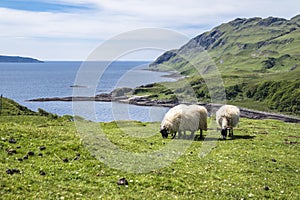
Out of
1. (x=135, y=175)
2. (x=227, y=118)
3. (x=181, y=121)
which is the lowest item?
(x=135, y=175)

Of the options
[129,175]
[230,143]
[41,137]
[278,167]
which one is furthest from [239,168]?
[41,137]

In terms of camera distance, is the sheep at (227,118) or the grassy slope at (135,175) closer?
the grassy slope at (135,175)

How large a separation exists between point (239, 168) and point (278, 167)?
297 cm

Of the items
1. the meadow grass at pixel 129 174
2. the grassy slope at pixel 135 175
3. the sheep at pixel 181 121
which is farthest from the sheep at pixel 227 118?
the grassy slope at pixel 135 175

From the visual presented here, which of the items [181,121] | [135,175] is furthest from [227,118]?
[135,175]

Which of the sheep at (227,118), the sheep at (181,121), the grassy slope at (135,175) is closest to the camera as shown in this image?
the grassy slope at (135,175)

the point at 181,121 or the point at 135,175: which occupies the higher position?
the point at 181,121

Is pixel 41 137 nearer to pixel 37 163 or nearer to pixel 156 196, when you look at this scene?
pixel 37 163

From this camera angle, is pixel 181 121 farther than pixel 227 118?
No

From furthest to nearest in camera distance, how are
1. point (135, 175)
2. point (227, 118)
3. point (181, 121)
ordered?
1. point (227, 118)
2. point (181, 121)
3. point (135, 175)

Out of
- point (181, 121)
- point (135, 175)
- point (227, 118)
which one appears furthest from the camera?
point (227, 118)

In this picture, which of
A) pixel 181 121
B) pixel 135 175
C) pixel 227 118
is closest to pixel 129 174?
pixel 135 175

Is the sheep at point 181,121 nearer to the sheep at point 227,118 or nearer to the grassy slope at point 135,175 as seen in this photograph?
the sheep at point 227,118

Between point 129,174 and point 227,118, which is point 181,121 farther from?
point 129,174
